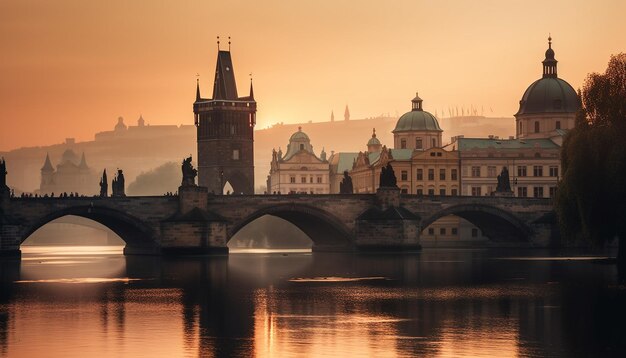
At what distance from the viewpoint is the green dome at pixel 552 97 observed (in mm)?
181500

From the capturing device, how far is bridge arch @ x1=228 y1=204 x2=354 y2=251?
12925cm

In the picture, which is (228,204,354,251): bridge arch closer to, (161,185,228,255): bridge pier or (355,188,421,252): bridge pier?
(355,188,421,252): bridge pier

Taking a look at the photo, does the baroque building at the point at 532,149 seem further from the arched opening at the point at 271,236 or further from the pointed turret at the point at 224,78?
the pointed turret at the point at 224,78

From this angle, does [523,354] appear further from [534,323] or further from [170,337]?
[170,337]

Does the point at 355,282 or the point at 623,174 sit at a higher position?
the point at 623,174

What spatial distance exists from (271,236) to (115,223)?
184 ft

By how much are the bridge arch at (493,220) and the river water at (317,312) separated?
41.5 metres

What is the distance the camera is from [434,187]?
17938 cm

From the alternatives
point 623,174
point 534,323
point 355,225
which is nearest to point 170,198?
point 355,225

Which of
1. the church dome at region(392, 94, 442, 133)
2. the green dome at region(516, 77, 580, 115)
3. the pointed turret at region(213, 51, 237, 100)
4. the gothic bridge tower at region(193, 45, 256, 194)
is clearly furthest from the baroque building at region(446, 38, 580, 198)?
the pointed turret at region(213, 51, 237, 100)

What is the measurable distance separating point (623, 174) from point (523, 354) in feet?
116

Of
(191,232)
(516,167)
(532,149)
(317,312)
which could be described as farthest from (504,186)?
(317,312)

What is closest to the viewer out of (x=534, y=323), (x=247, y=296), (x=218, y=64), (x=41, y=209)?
(x=534, y=323)

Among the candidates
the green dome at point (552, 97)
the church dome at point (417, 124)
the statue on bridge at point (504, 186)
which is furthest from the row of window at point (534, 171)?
the statue on bridge at point (504, 186)
